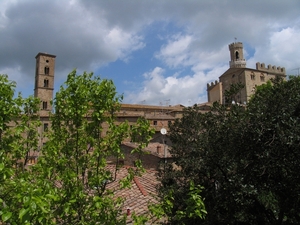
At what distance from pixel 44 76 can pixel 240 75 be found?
143ft

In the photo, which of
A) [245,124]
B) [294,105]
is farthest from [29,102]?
[294,105]

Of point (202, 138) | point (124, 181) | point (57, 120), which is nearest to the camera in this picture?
point (124, 181)

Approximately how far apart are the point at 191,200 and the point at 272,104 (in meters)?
3.63

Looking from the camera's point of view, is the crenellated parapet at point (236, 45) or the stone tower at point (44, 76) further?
the crenellated parapet at point (236, 45)

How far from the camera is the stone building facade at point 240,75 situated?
64875 millimetres

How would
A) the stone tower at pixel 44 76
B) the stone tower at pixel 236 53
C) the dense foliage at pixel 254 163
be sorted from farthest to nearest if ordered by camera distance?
the stone tower at pixel 236 53
the stone tower at pixel 44 76
the dense foliage at pixel 254 163

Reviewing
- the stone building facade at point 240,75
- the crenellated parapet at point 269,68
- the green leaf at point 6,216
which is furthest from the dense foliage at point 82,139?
the crenellated parapet at point 269,68


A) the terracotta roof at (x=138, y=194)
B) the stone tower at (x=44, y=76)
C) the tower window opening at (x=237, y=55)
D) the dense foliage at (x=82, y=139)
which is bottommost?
the terracotta roof at (x=138, y=194)

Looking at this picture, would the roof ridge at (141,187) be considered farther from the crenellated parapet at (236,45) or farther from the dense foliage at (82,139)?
the crenellated parapet at (236,45)

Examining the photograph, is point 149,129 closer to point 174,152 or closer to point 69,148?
point 69,148

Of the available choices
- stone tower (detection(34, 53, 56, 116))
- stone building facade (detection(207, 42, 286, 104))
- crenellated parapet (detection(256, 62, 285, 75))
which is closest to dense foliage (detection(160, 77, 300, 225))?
stone tower (detection(34, 53, 56, 116))

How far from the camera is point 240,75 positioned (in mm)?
66438

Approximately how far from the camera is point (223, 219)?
724 cm

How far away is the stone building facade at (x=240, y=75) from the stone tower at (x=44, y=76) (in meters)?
34.0
